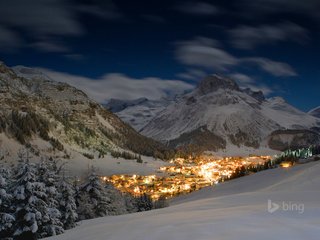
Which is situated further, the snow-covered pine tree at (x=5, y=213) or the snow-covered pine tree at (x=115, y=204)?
the snow-covered pine tree at (x=115, y=204)

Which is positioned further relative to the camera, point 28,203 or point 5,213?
point 5,213

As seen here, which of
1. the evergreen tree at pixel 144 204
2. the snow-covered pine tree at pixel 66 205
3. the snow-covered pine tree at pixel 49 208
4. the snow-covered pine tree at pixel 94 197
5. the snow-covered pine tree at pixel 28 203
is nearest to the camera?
the snow-covered pine tree at pixel 28 203

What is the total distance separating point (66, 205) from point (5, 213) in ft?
31.9

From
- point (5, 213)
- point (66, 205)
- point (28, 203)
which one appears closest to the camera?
point (28, 203)

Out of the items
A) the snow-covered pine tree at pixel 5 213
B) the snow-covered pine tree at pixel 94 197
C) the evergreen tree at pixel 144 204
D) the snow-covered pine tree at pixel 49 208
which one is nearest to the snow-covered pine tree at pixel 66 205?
the snow-covered pine tree at pixel 49 208

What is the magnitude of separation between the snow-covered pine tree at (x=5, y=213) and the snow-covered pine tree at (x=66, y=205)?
6.85 metres

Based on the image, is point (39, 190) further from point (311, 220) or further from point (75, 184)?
point (75, 184)

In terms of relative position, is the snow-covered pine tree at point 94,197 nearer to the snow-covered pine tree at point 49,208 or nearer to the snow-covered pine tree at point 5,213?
the snow-covered pine tree at point 49,208

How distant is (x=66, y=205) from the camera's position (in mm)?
50750

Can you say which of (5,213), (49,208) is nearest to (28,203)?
(49,208)

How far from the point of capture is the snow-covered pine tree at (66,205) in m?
48.8

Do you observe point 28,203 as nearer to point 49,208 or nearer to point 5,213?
point 49,208

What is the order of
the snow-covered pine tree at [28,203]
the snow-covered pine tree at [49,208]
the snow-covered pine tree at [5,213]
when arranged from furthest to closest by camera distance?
the snow-covered pine tree at [49,208], the snow-covered pine tree at [5,213], the snow-covered pine tree at [28,203]

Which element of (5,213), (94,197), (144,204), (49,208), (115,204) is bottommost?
(5,213)
